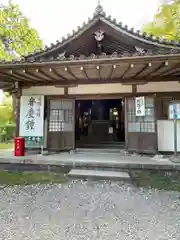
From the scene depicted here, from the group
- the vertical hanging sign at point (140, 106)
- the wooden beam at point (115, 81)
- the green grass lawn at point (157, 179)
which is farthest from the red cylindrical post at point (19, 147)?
the vertical hanging sign at point (140, 106)

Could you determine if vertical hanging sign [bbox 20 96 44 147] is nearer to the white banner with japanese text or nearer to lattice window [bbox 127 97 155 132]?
the white banner with japanese text

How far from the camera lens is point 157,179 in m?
4.33

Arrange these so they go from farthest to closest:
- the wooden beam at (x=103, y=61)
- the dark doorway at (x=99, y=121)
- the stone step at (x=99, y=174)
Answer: the dark doorway at (x=99, y=121) → the stone step at (x=99, y=174) → the wooden beam at (x=103, y=61)

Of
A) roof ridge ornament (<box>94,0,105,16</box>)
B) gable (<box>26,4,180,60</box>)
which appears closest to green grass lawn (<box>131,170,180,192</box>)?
gable (<box>26,4,180,60</box>)

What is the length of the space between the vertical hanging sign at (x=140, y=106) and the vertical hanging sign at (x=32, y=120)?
3236 millimetres

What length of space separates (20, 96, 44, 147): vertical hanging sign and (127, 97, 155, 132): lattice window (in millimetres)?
3059

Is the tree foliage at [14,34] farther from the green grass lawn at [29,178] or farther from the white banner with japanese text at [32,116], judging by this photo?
the green grass lawn at [29,178]

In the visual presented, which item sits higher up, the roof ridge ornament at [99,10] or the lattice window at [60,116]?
the roof ridge ornament at [99,10]

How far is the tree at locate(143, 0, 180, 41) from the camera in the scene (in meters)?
11.3

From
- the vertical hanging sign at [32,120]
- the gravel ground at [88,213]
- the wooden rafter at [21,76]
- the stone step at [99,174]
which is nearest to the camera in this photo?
the gravel ground at [88,213]

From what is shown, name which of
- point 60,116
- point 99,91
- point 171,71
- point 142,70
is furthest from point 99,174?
point 171,71

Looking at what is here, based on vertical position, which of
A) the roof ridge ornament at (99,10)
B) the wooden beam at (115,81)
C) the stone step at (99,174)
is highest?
the roof ridge ornament at (99,10)

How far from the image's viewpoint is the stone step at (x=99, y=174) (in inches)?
165

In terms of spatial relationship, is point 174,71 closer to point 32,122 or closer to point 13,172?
point 32,122
